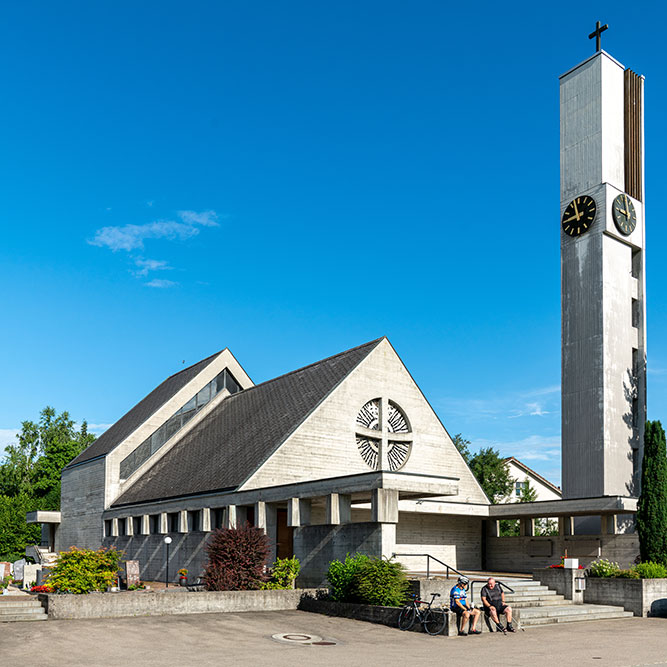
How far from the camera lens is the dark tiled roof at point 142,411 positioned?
49656 mm

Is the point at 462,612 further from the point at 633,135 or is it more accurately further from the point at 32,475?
the point at 32,475

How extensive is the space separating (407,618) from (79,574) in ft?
33.0

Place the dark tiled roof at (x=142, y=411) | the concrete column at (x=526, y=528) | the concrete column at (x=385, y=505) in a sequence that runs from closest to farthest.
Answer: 1. the concrete column at (x=385, y=505)
2. the concrete column at (x=526, y=528)
3. the dark tiled roof at (x=142, y=411)

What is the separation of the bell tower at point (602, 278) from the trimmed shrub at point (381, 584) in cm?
1775

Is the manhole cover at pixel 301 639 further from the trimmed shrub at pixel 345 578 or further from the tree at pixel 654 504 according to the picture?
the tree at pixel 654 504

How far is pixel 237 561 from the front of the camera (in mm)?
27047

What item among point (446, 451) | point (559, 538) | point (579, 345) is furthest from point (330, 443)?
point (579, 345)

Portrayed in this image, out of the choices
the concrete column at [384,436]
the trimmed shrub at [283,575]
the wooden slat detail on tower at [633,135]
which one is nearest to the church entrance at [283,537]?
the trimmed shrub at [283,575]

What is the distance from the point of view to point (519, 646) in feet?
61.3

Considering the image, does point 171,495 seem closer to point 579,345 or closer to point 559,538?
point 559,538

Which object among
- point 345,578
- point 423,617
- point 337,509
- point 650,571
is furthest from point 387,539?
point 650,571

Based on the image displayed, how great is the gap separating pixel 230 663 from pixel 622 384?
28.6 m

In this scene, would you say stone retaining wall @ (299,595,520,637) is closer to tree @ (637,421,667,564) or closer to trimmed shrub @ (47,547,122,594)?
trimmed shrub @ (47,547,122,594)

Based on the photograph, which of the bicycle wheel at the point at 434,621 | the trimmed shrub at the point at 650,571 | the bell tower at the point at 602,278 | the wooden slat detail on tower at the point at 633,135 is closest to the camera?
the bicycle wheel at the point at 434,621
